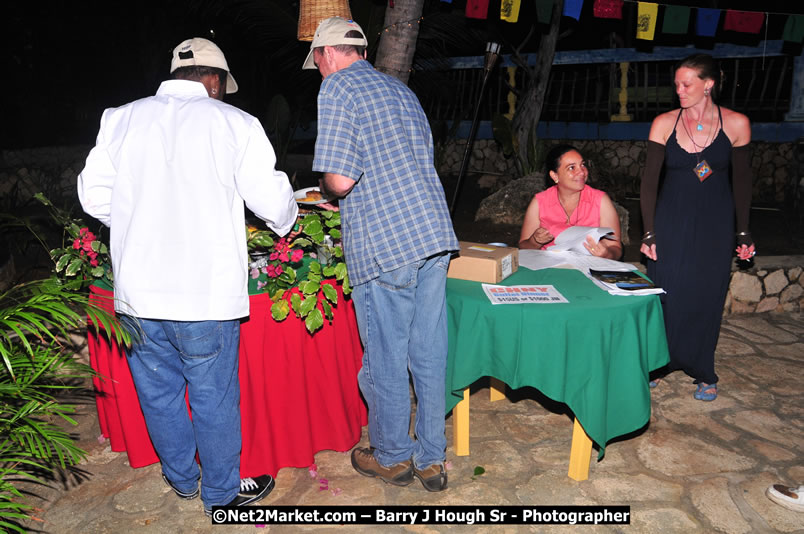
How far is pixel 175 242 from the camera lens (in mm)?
2607

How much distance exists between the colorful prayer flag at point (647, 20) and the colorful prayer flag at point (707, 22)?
506 mm

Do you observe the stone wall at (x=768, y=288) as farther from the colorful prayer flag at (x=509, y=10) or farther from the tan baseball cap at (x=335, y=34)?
the tan baseball cap at (x=335, y=34)

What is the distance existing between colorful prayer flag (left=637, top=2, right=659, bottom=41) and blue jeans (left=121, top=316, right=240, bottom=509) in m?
6.07

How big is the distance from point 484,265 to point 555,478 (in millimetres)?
1195

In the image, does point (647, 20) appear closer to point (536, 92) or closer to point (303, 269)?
point (536, 92)

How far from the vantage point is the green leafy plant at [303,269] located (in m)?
3.09

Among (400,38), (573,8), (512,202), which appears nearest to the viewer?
(400,38)

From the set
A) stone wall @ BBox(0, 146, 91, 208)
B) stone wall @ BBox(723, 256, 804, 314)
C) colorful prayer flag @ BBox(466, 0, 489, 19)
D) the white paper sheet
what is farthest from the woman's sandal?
stone wall @ BBox(0, 146, 91, 208)

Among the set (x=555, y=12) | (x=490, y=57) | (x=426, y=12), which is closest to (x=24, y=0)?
(x=426, y=12)

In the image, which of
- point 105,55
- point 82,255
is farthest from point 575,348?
point 105,55

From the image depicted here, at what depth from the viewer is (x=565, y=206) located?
4281 mm

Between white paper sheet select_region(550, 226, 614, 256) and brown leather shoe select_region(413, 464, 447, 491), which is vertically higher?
white paper sheet select_region(550, 226, 614, 256)

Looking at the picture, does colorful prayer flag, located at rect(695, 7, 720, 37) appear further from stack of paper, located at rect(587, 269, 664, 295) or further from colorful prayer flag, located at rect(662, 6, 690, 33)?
stack of paper, located at rect(587, 269, 664, 295)

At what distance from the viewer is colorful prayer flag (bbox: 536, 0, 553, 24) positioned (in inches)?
280
